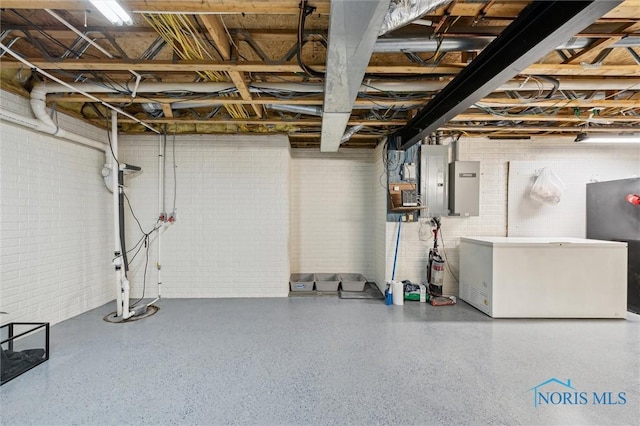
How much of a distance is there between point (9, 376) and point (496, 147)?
6.31 metres

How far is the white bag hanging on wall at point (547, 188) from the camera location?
13.1 ft

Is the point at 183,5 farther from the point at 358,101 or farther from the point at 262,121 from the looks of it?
the point at 262,121

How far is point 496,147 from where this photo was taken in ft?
14.0

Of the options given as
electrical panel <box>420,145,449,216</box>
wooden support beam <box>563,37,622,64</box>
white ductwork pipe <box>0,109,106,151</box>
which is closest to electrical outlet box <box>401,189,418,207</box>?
electrical panel <box>420,145,449,216</box>

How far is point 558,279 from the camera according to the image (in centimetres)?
326

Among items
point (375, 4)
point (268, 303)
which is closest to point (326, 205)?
point (268, 303)

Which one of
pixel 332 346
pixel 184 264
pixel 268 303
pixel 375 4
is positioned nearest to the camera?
pixel 375 4

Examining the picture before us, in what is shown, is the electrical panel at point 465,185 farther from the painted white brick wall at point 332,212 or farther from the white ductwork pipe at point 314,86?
the white ductwork pipe at point 314,86

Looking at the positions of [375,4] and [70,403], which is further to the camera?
[70,403]

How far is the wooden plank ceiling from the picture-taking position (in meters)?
1.77

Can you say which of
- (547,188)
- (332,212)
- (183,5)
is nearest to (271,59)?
(183,5)

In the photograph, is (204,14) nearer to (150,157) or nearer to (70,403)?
(70,403)

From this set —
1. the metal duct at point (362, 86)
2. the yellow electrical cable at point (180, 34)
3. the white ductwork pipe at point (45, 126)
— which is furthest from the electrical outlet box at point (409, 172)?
the white ductwork pipe at point (45, 126)

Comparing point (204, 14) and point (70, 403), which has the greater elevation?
point (204, 14)
